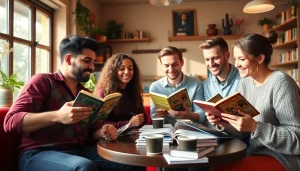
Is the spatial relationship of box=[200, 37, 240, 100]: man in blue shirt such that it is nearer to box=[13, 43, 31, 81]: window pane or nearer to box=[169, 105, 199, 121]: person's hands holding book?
box=[169, 105, 199, 121]: person's hands holding book

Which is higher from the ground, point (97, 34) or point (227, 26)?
point (227, 26)

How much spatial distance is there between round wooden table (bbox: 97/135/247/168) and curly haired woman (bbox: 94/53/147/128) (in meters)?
0.68

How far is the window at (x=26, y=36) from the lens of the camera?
305cm

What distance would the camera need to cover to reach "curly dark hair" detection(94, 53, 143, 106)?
2.08m

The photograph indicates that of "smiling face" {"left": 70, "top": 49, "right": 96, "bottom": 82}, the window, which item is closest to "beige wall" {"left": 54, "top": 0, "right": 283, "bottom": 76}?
the window

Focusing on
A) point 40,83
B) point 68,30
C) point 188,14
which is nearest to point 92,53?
point 40,83

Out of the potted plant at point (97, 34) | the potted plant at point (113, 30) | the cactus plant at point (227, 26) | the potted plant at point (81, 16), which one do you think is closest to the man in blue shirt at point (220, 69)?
the potted plant at point (81, 16)

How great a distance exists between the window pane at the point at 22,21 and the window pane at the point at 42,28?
8.0 inches

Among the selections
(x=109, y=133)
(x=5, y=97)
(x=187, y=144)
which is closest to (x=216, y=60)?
(x=109, y=133)

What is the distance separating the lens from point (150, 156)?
106 centimetres

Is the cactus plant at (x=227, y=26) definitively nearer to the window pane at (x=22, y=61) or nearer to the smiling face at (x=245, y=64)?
the window pane at (x=22, y=61)

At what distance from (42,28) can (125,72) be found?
2.33 meters

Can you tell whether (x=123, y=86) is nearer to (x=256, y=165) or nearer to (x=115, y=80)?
(x=115, y=80)

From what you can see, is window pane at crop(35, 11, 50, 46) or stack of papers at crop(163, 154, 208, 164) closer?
stack of papers at crop(163, 154, 208, 164)
